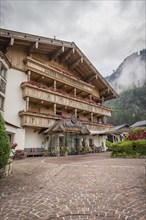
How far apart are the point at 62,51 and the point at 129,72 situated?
547ft

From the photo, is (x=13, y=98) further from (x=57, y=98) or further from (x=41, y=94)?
(x=57, y=98)

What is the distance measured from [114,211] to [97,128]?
75.0 feet

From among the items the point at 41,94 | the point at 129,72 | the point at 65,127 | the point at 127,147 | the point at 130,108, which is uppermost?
the point at 129,72

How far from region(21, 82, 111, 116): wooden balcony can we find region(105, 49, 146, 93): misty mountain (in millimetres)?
137344

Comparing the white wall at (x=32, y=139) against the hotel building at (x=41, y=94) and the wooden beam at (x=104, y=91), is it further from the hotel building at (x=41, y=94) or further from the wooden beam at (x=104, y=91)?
the wooden beam at (x=104, y=91)

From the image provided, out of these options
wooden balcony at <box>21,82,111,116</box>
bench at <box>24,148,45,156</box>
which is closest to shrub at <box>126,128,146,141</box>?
bench at <box>24,148,45,156</box>

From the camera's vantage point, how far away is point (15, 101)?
732 inches

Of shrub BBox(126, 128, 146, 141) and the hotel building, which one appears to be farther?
the hotel building

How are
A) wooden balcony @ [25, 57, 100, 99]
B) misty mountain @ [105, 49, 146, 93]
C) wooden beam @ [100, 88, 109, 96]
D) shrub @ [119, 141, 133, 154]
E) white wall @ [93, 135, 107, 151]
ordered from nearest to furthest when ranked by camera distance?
shrub @ [119, 141, 133, 154] → wooden balcony @ [25, 57, 100, 99] → white wall @ [93, 135, 107, 151] → wooden beam @ [100, 88, 109, 96] → misty mountain @ [105, 49, 146, 93]

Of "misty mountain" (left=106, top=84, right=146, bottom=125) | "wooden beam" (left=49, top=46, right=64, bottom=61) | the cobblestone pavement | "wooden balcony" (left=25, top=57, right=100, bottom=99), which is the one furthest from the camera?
"misty mountain" (left=106, top=84, right=146, bottom=125)

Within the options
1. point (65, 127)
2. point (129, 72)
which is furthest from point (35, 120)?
point (129, 72)

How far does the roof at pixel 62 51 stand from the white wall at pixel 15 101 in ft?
10.9

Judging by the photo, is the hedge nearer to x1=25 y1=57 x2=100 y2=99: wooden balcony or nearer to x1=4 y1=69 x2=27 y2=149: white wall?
x1=4 y1=69 x2=27 y2=149: white wall

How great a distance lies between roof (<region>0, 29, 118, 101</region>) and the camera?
18638mm
